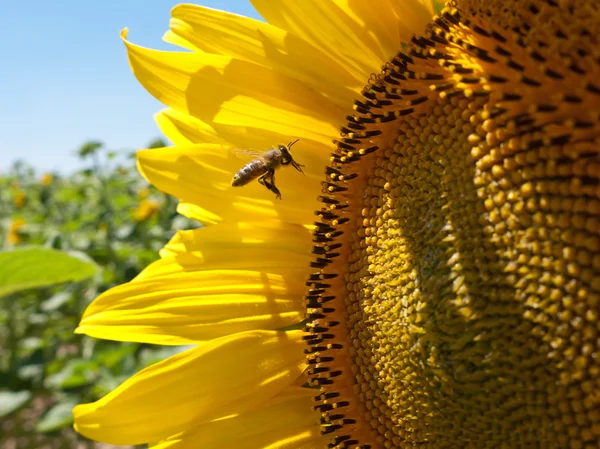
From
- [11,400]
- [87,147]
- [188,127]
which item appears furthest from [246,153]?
[87,147]

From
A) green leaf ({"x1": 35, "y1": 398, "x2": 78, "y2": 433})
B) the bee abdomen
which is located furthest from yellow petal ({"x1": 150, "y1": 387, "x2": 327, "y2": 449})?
green leaf ({"x1": 35, "y1": 398, "x2": 78, "y2": 433})

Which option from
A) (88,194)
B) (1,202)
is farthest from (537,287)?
(1,202)

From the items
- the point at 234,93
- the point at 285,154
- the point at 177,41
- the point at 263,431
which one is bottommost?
the point at 263,431

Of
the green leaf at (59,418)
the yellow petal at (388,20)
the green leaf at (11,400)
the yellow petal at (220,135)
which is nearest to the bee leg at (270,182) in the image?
the yellow petal at (220,135)

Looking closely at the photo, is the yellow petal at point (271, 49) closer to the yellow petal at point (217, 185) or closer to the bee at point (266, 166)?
the bee at point (266, 166)

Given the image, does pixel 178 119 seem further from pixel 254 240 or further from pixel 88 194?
pixel 88 194

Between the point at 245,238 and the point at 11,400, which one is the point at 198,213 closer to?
the point at 245,238
